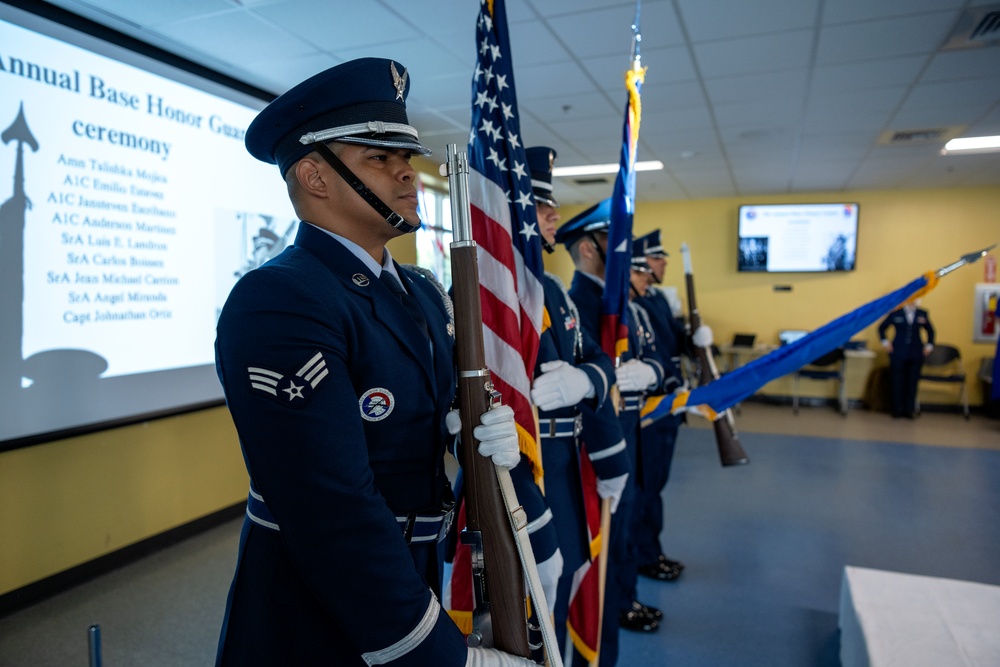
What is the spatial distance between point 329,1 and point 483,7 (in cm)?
187

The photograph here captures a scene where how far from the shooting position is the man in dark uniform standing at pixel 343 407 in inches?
30.3

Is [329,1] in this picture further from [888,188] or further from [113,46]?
[888,188]

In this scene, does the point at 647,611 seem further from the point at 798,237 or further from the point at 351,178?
the point at 798,237

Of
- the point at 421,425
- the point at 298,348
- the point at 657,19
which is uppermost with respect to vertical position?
the point at 657,19

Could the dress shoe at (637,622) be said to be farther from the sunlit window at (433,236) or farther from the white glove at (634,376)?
the sunlit window at (433,236)

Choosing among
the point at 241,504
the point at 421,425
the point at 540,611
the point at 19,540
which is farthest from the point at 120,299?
the point at 540,611

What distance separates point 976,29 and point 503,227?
343 centimetres

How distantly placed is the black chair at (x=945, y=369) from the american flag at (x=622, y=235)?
295 inches

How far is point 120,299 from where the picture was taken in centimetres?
312

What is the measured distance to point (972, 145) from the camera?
582 centimetres

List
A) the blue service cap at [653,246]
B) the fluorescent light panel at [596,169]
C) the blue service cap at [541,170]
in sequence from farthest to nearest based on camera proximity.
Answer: the fluorescent light panel at [596,169] < the blue service cap at [653,246] < the blue service cap at [541,170]

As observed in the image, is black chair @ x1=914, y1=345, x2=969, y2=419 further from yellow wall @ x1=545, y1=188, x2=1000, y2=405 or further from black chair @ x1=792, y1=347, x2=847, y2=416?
black chair @ x1=792, y1=347, x2=847, y2=416

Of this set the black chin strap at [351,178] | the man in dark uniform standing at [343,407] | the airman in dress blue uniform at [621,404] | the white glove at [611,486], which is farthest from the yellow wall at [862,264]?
the black chin strap at [351,178]

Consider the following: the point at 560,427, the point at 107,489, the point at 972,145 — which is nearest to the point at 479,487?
the point at 560,427
